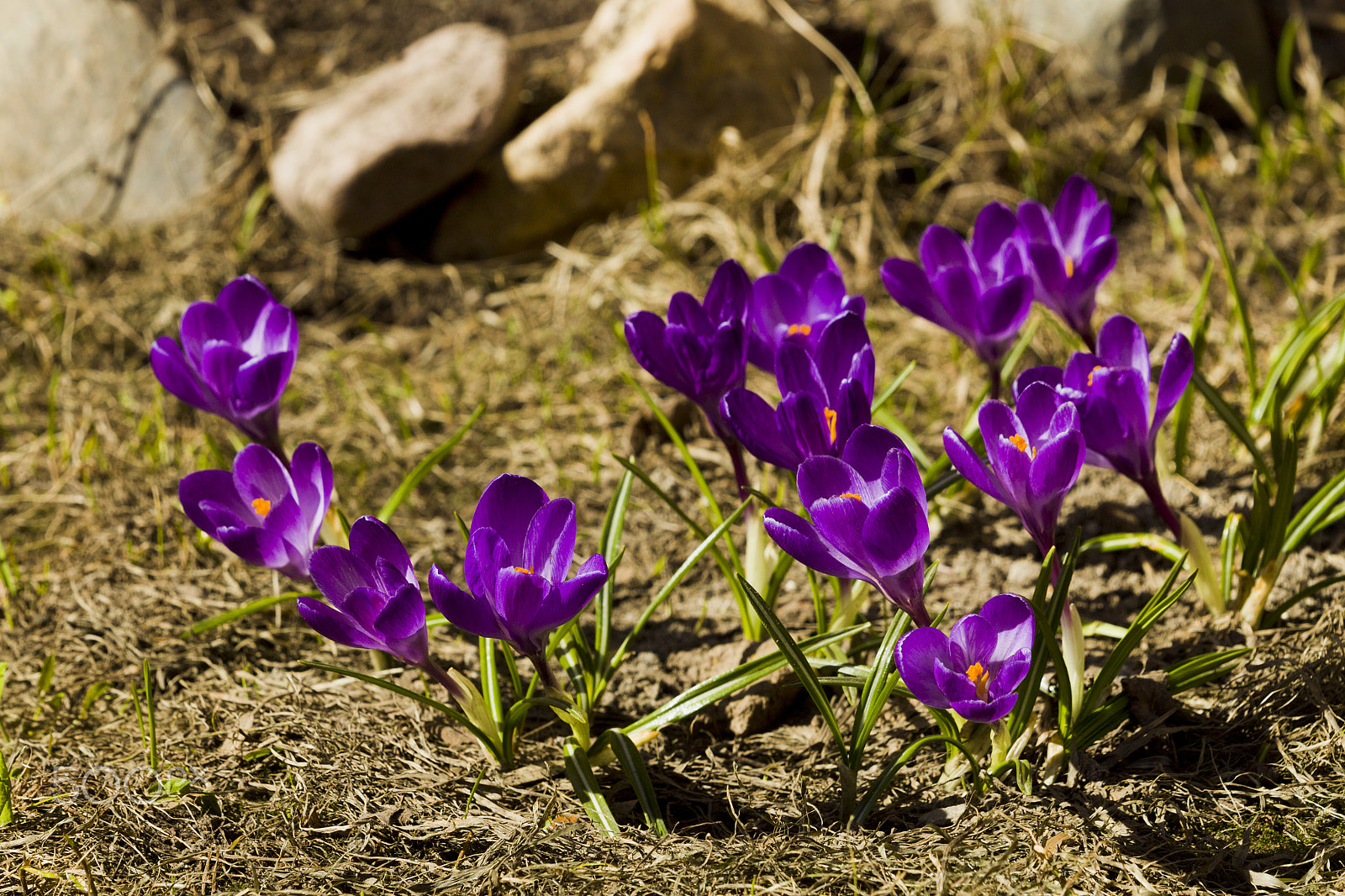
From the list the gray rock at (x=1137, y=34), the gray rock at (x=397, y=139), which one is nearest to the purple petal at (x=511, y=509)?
the gray rock at (x=397, y=139)

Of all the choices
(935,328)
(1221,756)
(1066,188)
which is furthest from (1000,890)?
(935,328)

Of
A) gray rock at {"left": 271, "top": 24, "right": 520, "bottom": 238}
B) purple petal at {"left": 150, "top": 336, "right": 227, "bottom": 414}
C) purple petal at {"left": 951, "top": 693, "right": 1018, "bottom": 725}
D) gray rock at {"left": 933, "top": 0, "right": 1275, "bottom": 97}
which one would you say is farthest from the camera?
gray rock at {"left": 933, "top": 0, "right": 1275, "bottom": 97}

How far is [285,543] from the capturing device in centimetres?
133

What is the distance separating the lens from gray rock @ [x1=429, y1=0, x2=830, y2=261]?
3.19m

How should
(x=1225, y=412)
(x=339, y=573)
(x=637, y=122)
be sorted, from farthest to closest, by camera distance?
(x=637, y=122) < (x=1225, y=412) < (x=339, y=573)

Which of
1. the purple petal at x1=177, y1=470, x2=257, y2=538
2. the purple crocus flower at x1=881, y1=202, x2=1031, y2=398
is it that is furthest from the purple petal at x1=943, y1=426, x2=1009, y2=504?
the purple petal at x1=177, y1=470, x2=257, y2=538

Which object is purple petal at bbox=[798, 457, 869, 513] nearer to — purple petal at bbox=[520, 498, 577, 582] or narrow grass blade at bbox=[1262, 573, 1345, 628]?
purple petal at bbox=[520, 498, 577, 582]

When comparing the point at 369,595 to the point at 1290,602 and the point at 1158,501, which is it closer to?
the point at 1158,501

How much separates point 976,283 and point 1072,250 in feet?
0.86

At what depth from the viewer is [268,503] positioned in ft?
4.52

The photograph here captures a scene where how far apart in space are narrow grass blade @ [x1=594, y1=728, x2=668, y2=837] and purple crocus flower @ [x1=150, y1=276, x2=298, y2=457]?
2.43 feet

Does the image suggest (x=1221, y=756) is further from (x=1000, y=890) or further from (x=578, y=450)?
(x=578, y=450)

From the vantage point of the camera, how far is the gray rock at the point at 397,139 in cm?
312

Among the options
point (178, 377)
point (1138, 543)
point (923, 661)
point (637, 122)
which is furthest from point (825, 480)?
point (637, 122)
